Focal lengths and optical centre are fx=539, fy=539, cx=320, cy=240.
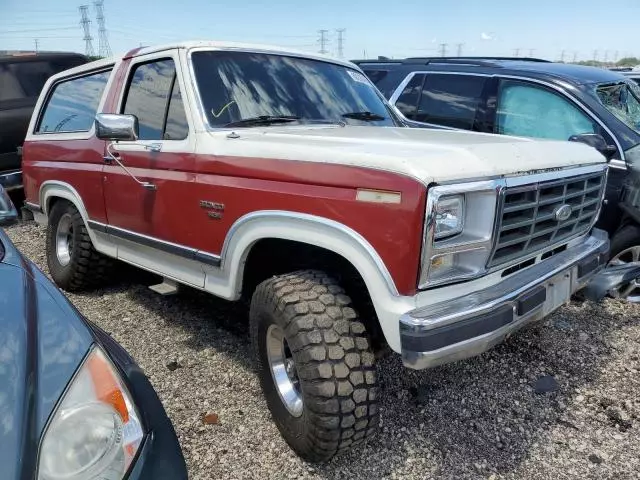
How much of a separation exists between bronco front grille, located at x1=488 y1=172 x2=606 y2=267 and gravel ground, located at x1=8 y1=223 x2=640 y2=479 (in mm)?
929

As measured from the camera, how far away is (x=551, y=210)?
259cm

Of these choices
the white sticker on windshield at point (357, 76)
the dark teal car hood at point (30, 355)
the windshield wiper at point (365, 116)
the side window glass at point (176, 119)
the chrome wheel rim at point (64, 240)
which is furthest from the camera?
the chrome wheel rim at point (64, 240)

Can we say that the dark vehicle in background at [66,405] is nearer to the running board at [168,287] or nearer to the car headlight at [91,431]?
the car headlight at [91,431]

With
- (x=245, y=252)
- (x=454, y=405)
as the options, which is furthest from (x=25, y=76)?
(x=454, y=405)

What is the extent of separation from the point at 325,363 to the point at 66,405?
1113 mm

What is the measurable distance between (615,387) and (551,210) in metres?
1.29

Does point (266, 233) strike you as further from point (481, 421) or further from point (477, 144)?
point (481, 421)

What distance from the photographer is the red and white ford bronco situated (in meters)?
2.15

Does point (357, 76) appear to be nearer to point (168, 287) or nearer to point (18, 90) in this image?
point (168, 287)

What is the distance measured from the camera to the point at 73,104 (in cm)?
457

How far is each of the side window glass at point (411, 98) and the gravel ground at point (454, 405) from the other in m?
2.74

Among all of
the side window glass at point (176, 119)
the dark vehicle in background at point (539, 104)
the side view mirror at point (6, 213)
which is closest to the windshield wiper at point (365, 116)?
the dark vehicle in background at point (539, 104)

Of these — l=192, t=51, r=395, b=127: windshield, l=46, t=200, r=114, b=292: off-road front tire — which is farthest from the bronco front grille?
l=46, t=200, r=114, b=292: off-road front tire

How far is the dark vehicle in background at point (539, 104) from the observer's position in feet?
14.3
